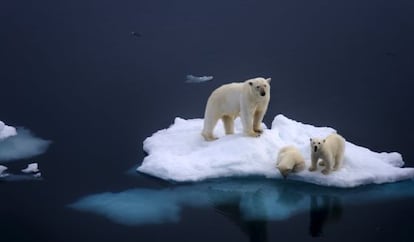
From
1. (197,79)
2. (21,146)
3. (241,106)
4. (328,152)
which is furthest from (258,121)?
(21,146)

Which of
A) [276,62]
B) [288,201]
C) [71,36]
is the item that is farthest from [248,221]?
[71,36]

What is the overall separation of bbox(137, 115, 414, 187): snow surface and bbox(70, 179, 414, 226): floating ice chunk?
2.3 inches

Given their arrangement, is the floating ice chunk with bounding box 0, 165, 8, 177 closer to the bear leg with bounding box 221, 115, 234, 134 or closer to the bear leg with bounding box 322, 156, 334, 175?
the bear leg with bounding box 221, 115, 234, 134

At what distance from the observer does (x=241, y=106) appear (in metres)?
4.58

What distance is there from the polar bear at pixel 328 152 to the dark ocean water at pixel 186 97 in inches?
6.5

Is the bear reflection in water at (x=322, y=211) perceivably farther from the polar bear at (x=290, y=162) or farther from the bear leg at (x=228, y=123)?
the bear leg at (x=228, y=123)

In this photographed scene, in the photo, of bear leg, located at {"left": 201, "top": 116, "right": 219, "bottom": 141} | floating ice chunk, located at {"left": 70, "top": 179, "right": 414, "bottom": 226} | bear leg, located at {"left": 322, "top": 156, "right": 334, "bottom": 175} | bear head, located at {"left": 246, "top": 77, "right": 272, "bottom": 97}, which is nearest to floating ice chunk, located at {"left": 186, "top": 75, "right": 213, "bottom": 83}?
bear leg, located at {"left": 201, "top": 116, "right": 219, "bottom": 141}

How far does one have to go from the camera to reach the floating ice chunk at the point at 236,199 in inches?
160

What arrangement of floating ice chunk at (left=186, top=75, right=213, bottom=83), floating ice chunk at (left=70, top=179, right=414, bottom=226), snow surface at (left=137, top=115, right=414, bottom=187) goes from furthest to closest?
floating ice chunk at (left=186, top=75, right=213, bottom=83) < snow surface at (left=137, top=115, right=414, bottom=187) < floating ice chunk at (left=70, top=179, right=414, bottom=226)

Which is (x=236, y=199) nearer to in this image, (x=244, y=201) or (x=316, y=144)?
(x=244, y=201)

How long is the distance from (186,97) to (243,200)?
67.3 inches

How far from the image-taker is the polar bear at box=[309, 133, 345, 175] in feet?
13.7

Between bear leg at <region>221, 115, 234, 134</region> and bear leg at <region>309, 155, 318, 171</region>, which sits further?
bear leg at <region>221, 115, 234, 134</region>

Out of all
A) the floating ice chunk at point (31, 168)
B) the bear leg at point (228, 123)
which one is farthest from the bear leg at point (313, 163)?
the floating ice chunk at point (31, 168)
